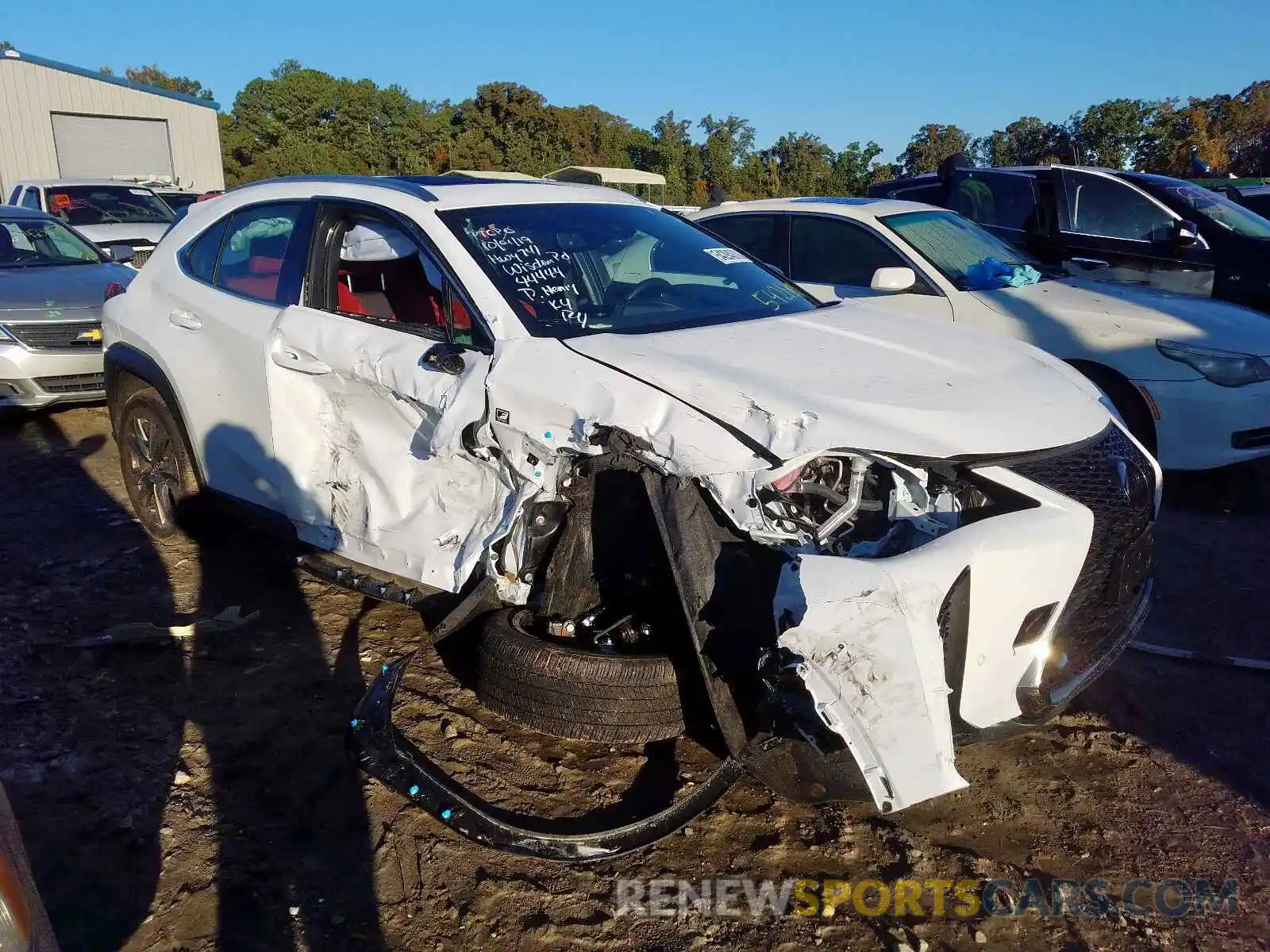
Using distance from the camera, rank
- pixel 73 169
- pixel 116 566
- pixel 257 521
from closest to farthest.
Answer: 1. pixel 257 521
2. pixel 116 566
3. pixel 73 169

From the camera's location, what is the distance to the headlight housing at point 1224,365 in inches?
206

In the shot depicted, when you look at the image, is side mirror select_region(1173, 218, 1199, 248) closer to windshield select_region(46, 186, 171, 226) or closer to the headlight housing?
the headlight housing

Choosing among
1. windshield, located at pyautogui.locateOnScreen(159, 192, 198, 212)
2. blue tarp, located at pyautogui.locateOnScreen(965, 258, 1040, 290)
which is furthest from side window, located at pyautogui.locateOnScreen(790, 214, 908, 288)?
windshield, located at pyautogui.locateOnScreen(159, 192, 198, 212)

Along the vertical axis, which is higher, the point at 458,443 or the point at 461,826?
the point at 458,443

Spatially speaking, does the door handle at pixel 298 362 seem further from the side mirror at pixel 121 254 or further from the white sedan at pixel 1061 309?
the side mirror at pixel 121 254

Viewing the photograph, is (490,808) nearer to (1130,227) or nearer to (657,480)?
(657,480)

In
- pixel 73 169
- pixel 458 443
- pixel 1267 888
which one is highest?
pixel 73 169

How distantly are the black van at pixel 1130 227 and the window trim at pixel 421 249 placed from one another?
535 cm

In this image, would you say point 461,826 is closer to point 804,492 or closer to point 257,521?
point 804,492

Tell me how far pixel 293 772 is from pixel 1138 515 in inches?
108

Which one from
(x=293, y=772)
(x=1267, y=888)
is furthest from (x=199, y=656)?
(x=1267, y=888)

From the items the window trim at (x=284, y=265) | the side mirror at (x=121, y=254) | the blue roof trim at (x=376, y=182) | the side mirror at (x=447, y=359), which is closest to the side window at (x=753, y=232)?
the blue roof trim at (x=376, y=182)

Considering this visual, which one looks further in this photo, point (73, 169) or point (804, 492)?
point (73, 169)

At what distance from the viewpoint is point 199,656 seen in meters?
3.94
